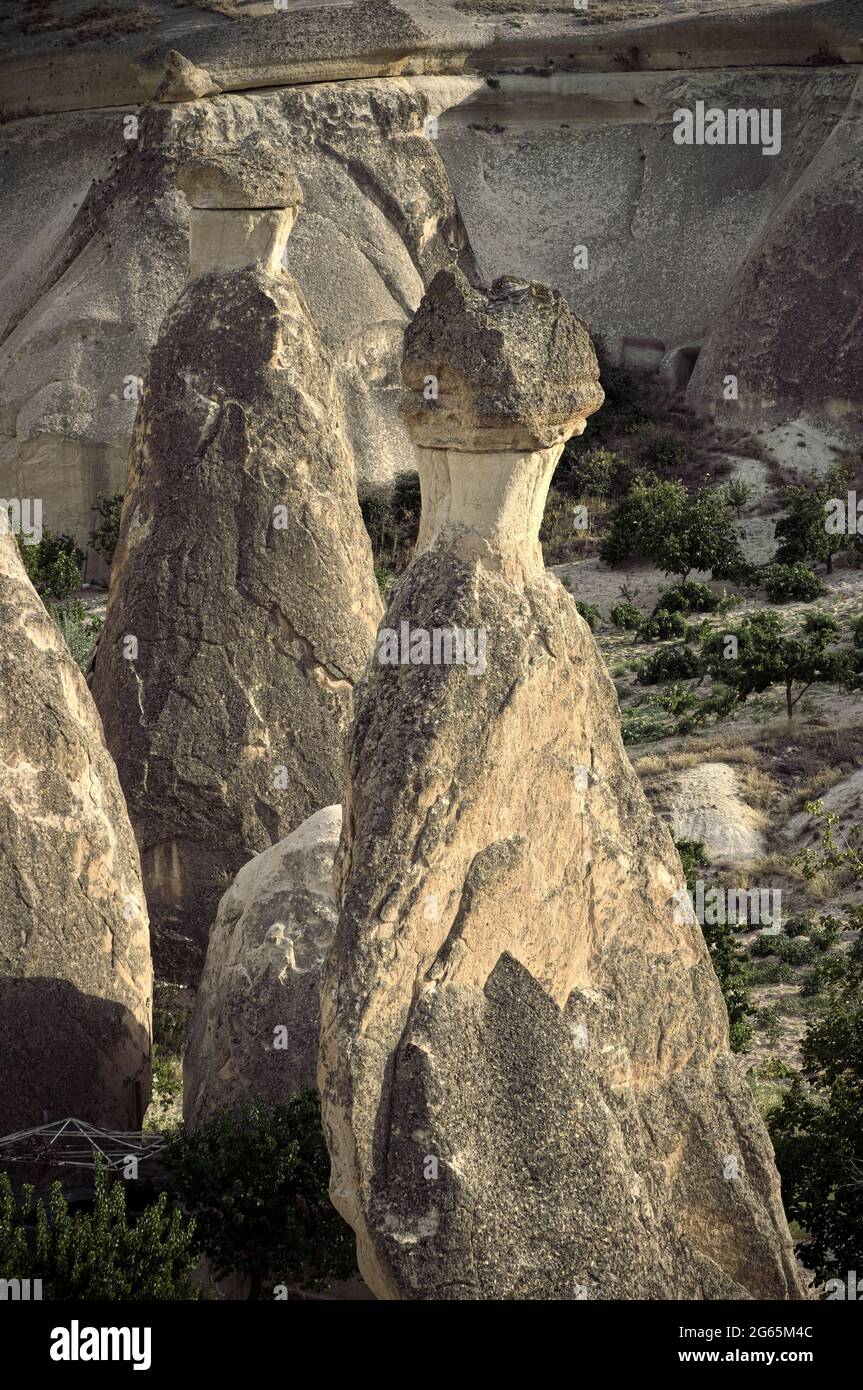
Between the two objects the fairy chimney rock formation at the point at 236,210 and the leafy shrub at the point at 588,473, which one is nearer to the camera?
the fairy chimney rock formation at the point at 236,210

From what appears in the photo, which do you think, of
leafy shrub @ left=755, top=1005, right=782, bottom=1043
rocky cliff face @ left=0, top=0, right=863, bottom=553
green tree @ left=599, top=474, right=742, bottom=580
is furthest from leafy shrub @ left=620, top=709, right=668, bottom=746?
rocky cliff face @ left=0, top=0, right=863, bottom=553

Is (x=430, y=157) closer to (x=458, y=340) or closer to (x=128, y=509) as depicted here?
(x=128, y=509)

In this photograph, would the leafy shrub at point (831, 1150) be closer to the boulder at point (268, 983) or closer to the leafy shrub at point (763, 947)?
the boulder at point (268, 983)

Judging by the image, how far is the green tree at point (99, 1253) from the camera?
8164 mm

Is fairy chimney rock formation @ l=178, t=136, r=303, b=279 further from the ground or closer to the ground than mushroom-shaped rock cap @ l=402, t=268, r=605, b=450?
further from the ground

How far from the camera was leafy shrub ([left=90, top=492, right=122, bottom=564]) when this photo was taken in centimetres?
2850

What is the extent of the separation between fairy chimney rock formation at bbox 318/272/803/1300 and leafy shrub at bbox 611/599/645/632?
55.6 feet

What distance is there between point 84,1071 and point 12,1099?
40cm

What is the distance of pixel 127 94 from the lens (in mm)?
37375

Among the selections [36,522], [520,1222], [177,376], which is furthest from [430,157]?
[520,1222]

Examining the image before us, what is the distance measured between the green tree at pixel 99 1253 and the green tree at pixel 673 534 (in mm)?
19036

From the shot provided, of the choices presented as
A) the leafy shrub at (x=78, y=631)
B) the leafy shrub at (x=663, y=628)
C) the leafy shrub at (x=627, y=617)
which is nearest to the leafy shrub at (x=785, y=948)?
the leafy shrub at (x=78, y=631)

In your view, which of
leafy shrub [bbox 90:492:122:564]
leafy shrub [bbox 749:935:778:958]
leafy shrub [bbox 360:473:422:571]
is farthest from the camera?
leafy shrub [bbox 360:473:422:571]

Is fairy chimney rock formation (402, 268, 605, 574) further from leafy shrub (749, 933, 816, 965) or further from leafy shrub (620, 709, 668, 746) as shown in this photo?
leafy shrub (620, 709, 668, 746)
